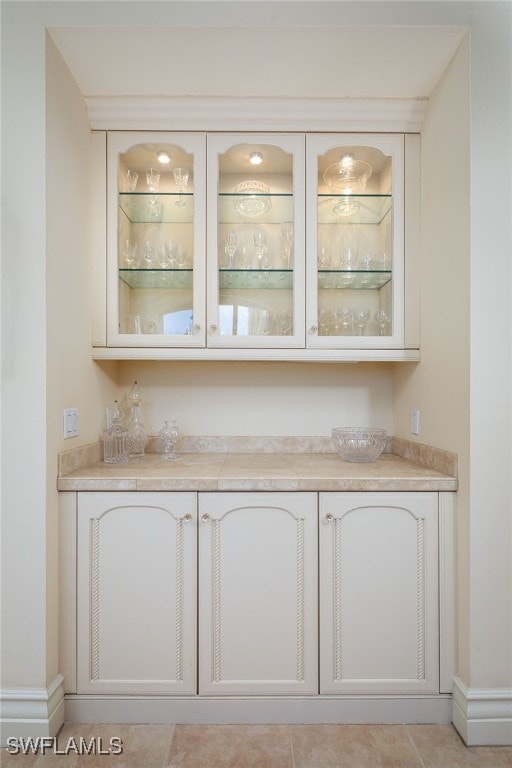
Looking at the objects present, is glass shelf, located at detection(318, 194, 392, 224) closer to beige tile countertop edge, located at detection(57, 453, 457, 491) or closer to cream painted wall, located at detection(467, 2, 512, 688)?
cream painted wall, located at detection(467, 2, 512, 688)

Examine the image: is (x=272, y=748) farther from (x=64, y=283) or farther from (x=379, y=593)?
(x=64, y=283)

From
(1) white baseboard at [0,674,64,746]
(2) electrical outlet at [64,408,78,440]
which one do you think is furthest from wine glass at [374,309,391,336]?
(1) white baseboard at [0,674,64,746]

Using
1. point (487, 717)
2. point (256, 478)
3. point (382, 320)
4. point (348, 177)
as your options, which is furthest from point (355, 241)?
point (487, 717)

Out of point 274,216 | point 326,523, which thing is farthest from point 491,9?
point 326,523

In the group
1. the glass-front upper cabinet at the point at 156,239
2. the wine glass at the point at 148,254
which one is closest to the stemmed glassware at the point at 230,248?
the glass-front upper cabinet at the point at 156,239

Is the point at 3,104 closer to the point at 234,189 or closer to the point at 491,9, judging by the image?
the point at 234,189

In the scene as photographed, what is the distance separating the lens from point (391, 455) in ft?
6.95

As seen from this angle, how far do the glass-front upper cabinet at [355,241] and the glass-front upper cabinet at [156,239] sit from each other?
49 centimetres

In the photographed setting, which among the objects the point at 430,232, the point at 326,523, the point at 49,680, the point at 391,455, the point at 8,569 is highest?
the point at 430,232

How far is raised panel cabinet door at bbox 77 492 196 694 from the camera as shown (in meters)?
1.56

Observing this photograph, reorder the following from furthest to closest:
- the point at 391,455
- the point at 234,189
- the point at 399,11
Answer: the point at 391,455 < the point at 234,189 < the point at 399,11

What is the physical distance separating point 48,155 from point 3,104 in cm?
22

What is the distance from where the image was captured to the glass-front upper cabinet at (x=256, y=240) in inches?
73.3

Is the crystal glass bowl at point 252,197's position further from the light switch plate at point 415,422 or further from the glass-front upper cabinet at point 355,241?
the light switch plate at point 415,422
